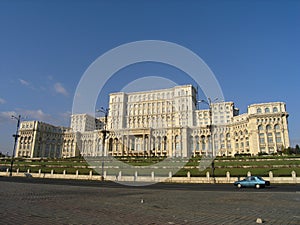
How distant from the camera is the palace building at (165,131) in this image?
307 feet

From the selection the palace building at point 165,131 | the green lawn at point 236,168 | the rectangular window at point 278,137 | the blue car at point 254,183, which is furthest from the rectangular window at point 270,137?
the blue car at point 254,183

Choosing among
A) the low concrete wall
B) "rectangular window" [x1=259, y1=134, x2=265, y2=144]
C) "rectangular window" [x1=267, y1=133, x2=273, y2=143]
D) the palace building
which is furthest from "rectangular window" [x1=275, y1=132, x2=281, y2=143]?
the low concrete wall

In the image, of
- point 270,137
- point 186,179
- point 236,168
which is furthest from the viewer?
point 270,137

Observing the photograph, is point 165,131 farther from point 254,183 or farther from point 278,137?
point 254,183

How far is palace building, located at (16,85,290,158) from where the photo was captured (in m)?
93.4

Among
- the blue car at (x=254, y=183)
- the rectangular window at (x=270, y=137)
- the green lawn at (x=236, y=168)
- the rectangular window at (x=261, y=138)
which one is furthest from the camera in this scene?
the rectangular window at (x=261, y=138)

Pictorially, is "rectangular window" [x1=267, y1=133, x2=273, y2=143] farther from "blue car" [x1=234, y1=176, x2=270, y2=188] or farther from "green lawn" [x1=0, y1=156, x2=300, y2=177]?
"blue car" [x1=234, y1=176, x2=270, y2=188]

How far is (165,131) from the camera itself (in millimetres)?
108000

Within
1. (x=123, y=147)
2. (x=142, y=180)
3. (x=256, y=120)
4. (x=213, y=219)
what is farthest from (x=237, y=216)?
(x=123, y=147)

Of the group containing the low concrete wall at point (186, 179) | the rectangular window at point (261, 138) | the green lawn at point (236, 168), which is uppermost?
the rectangular window at point (261, 138)

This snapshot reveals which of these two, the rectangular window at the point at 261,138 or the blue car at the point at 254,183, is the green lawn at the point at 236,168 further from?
the rectangular window at the point at 261,138

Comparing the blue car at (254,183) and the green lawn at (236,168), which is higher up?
the green lawn at (236,168)

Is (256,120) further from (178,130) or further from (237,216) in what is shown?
(237,216)

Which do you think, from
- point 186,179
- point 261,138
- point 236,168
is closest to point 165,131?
point 261,138
